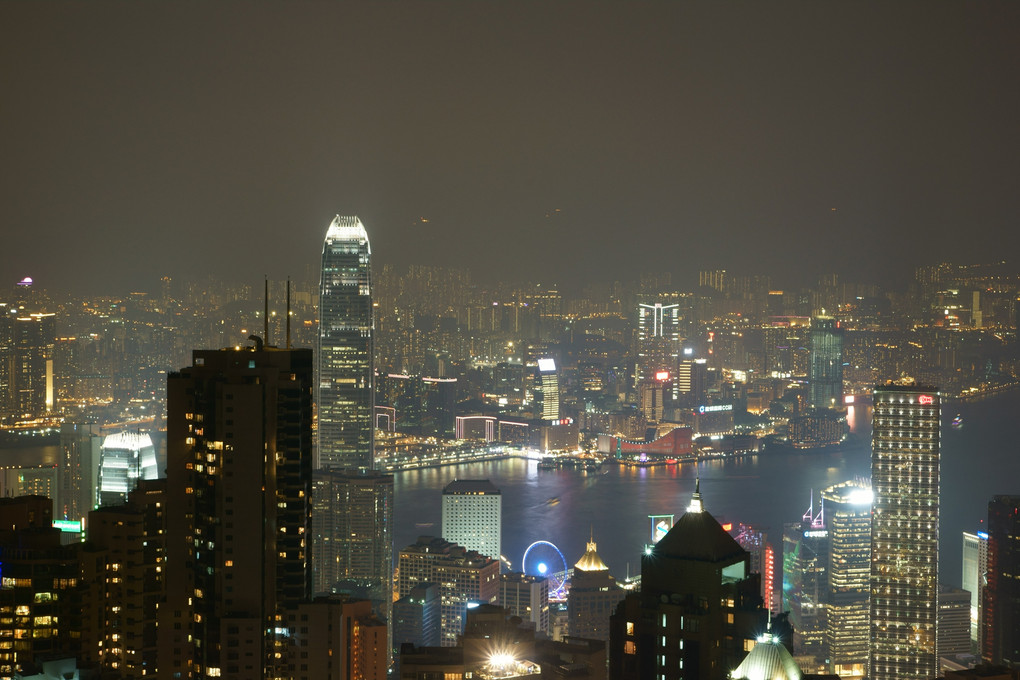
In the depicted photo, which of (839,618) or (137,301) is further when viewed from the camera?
(137,301)

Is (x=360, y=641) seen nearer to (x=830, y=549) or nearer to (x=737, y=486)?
(x=830, y=549)

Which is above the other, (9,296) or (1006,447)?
(9,296)

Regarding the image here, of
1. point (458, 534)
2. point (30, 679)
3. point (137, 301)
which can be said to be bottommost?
point (458, 534)

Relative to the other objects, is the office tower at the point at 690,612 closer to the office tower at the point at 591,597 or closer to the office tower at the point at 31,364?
the office tower at the point at 591,597

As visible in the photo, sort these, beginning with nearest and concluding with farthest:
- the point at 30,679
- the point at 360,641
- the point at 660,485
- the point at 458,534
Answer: the point at 30,679 < the point at 360,641 < the point at 458,534 < the point at 660,485

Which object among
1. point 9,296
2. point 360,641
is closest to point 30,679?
point 360,641

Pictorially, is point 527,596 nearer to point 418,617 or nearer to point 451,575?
point 451,575

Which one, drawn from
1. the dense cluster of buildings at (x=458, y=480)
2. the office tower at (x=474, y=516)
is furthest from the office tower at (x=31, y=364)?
the office tower at (x=474, y=516)

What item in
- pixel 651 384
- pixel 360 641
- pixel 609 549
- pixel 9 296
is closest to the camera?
pixel 360 641
